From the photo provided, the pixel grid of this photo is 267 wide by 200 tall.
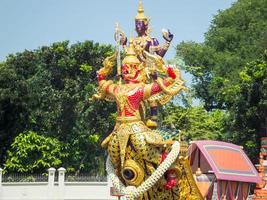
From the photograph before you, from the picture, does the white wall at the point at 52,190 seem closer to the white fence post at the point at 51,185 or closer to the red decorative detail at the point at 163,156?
the white fence post at the point at 51,185

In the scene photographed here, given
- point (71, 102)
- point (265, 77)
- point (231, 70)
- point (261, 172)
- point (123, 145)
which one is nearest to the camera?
point (123, 145)

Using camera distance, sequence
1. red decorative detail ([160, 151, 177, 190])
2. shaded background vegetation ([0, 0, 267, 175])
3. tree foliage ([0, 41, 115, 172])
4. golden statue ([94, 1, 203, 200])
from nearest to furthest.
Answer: golden statue ([94, 1, 203, 200]), red decorative detail ([160, 151, 177, 190]), shaded background vegetation ([0, 0, 267, 175]), tree foliage ([0, 41, 115, 172])

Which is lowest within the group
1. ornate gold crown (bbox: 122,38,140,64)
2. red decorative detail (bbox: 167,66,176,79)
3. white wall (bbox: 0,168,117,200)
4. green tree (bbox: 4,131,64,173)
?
white wall (bbox: 0,168,117,200)

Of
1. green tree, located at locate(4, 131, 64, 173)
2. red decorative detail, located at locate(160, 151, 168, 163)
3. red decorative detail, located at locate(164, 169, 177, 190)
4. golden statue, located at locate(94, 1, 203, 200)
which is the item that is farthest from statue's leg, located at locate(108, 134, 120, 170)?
green tree, located at locate(4, 131, 64, 173)

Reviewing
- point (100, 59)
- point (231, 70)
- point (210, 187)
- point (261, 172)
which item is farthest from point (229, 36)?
point (210, 187)

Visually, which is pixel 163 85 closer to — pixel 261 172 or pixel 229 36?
pixel 261 172

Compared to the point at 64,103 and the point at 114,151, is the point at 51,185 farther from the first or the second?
the point at 114,151

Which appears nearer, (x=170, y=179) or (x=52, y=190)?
(x=170, y=179)

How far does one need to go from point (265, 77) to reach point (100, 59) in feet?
27.6

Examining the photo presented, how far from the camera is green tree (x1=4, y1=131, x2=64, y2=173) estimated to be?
31094 millimetres

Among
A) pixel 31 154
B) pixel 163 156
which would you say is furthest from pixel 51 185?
pixel 163 156

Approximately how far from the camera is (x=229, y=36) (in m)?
39.7

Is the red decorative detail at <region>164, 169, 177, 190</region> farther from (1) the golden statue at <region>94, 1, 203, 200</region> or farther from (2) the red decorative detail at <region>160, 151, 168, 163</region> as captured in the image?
(2) the red decorative detail at <region>160, 151, 168, 163</region>

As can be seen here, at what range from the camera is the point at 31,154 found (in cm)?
3158
